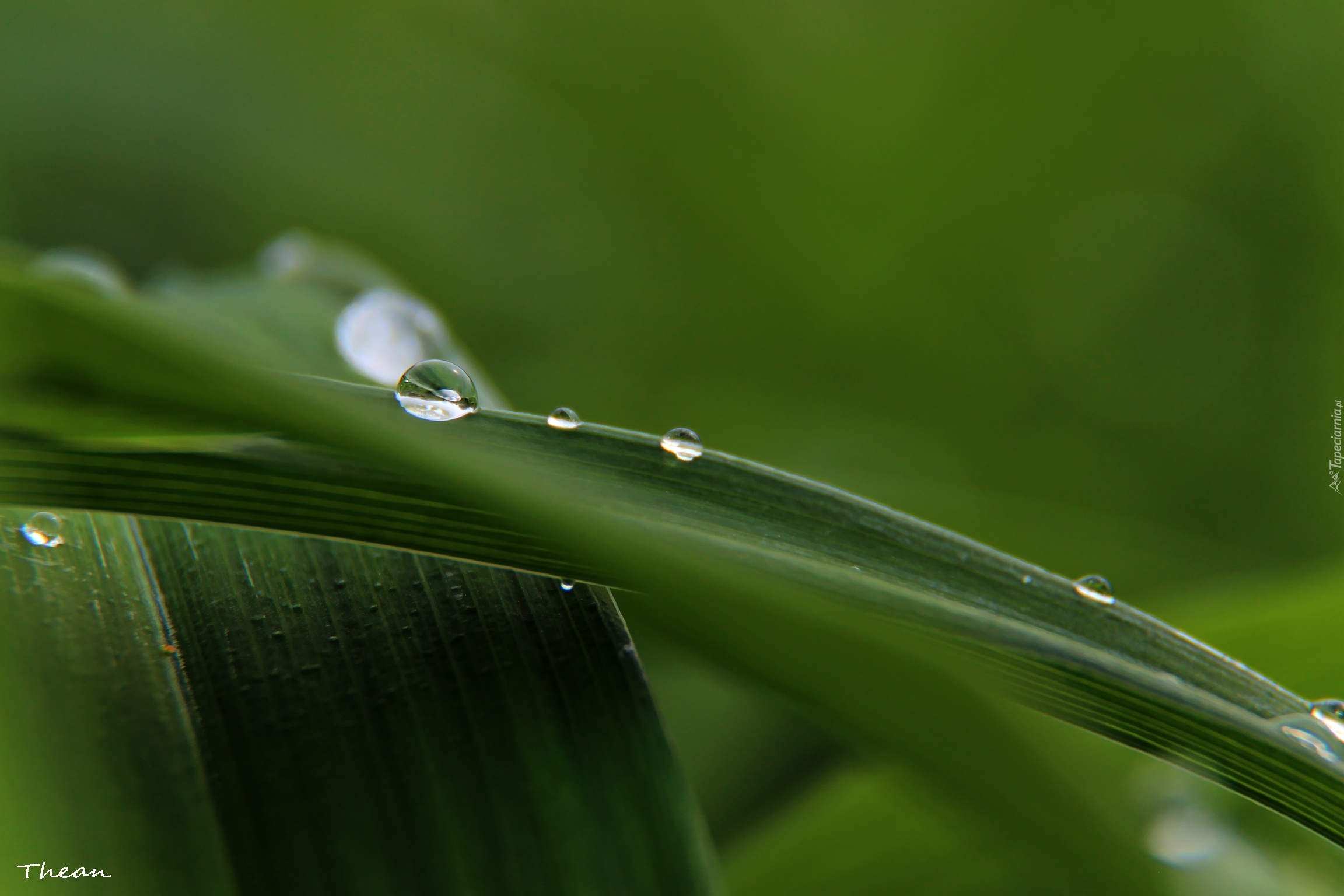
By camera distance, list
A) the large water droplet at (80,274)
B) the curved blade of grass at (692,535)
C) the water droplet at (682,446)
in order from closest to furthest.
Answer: the curved blade of grass at (692,535) → the water droplet at (682,446) → the large water droplet at (80,274)

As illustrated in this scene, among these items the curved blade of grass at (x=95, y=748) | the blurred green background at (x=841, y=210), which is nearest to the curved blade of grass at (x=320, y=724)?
the curved blade of grass at (x=95, y=748)

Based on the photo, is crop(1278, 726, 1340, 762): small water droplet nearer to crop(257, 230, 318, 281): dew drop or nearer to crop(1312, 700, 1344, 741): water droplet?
crop(1312, 700, 1344, 741): water droplet

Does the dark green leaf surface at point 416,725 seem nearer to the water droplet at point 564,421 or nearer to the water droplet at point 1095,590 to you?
the water droplet at point 564,421

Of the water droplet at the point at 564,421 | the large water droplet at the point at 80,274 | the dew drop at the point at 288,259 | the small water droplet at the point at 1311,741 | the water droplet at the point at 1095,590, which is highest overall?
the dew drop at the point at 288,259

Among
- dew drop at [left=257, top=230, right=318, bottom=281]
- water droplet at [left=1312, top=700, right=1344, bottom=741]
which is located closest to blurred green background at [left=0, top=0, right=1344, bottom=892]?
dew drop at [left=257, top=230, right=318, bottom=281]

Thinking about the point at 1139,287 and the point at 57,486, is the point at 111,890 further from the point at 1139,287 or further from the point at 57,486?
the point at 1139,287

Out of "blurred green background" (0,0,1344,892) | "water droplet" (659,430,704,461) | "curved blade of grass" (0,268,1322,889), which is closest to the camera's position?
"curved blade of grass" (0,268,1322,889)

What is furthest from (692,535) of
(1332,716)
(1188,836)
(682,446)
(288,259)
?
(288,259)

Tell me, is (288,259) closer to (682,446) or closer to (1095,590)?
(682,446)
